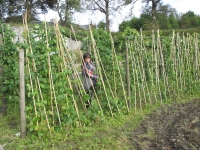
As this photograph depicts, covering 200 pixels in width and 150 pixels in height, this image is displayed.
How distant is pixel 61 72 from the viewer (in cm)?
370

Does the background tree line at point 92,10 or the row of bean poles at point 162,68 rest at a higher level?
the background tree line at point 92,10

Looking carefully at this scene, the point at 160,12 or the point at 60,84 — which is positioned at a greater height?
the point at 160,12

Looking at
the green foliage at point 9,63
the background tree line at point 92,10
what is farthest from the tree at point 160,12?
the green foliage at point 9,63

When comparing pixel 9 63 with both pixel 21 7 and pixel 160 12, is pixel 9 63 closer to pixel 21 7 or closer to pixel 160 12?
pixel 21 7

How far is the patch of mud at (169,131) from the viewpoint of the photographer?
3266 mm

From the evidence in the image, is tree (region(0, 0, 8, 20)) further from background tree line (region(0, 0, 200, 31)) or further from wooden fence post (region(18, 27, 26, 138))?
wooden fence post (region(18, 27, 26, 138))

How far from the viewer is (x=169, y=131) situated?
3787mm

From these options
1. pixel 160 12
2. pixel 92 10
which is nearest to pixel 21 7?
pixel 92 10

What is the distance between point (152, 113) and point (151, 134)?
1140 millimetres

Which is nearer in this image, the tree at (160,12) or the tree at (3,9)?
the tree at (3,9)

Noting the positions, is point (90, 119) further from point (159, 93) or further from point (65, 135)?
point (159, 93)

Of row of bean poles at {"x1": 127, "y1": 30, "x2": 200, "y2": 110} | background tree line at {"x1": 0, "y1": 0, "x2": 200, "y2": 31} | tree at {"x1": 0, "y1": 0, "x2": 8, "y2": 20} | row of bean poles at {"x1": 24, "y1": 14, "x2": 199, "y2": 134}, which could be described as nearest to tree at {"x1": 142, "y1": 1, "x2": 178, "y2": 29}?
background tree line at {"x1": 0, "y1": 0, "x2": 200, "y2": 31}

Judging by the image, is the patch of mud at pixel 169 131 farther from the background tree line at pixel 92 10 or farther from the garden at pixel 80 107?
the background tree line at pixel 92 10

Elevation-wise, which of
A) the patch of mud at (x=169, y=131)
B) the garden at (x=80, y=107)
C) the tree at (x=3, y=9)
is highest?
the tree at (x=3, y=9)
